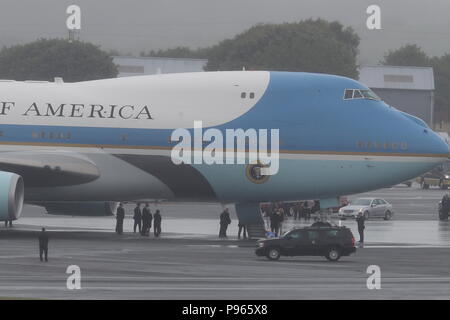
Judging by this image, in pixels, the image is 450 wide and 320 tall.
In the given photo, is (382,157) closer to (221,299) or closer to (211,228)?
(211,228)

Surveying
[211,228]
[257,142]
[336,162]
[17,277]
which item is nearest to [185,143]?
[257,142]

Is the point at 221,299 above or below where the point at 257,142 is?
below

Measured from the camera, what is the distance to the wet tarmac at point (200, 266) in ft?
Answer: 104

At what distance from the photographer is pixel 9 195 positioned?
47.3m

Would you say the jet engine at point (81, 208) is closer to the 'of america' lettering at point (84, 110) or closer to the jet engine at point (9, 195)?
the 'of america' lettering at point (84, 110)

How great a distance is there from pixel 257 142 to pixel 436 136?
8112mm

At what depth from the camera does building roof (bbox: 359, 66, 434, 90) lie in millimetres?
156625

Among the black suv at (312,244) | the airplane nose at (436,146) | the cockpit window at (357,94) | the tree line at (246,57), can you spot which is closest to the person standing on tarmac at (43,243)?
the black suv at (312,244)

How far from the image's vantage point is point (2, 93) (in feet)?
168

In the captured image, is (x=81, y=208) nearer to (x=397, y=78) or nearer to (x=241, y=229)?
(x=241, y=229)

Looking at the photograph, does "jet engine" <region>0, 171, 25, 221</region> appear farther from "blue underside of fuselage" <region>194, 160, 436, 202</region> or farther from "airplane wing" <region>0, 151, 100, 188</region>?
"blue underside of fuselage" <region>194, 160, 436, 202</region>

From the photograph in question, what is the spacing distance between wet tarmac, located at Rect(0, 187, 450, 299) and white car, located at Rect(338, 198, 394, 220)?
10.1m

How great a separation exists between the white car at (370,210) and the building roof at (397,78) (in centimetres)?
8433

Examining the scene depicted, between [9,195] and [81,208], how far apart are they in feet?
23.5
